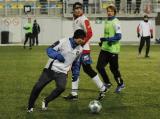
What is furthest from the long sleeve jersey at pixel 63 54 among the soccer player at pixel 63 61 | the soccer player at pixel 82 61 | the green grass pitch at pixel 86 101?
the soccer player at pixel 82 61

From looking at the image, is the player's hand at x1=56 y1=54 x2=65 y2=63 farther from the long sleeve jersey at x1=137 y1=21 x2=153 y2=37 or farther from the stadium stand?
the stadium stand

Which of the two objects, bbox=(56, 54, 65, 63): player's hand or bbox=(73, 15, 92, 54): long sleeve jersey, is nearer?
bbox=(56, 54, 65, 63): player's hand

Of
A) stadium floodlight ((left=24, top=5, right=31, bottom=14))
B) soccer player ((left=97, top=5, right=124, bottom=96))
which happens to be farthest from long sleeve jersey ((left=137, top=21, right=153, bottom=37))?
stadium floodlight ((left=24, top=5, right=31, bottom=14))

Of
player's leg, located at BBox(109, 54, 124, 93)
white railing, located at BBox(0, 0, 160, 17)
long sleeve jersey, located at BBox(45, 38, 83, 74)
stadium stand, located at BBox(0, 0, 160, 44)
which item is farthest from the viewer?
white railing, located at BBox(0, 0, 160, 17)

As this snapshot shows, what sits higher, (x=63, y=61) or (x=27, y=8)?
(x=63, y=61)

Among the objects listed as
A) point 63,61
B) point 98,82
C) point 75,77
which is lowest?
point 98,82

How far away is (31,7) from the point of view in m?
54.4

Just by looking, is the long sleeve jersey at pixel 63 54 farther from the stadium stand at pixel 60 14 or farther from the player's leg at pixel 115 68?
the stadium stand at pixel 60 14

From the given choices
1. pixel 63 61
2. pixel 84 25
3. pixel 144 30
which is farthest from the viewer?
pixel 144 30

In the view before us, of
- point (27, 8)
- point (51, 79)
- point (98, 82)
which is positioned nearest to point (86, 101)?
point (98, 82)

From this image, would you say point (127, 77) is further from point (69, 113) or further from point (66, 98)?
point (69, 113)

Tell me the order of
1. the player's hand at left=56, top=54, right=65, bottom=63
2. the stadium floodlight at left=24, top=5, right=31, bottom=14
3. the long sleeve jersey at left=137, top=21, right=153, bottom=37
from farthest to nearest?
the stadium floodlight at left=24, top=5, right=31, bottom=14, the long sleeve jersey at left=137, top=21, right=153, bottom=37, the player's hand at left=56, top=54, right=65, bottom=63

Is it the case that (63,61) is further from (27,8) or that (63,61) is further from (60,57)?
(27,8)

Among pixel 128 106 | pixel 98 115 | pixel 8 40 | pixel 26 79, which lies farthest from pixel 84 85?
pixel 8 40
